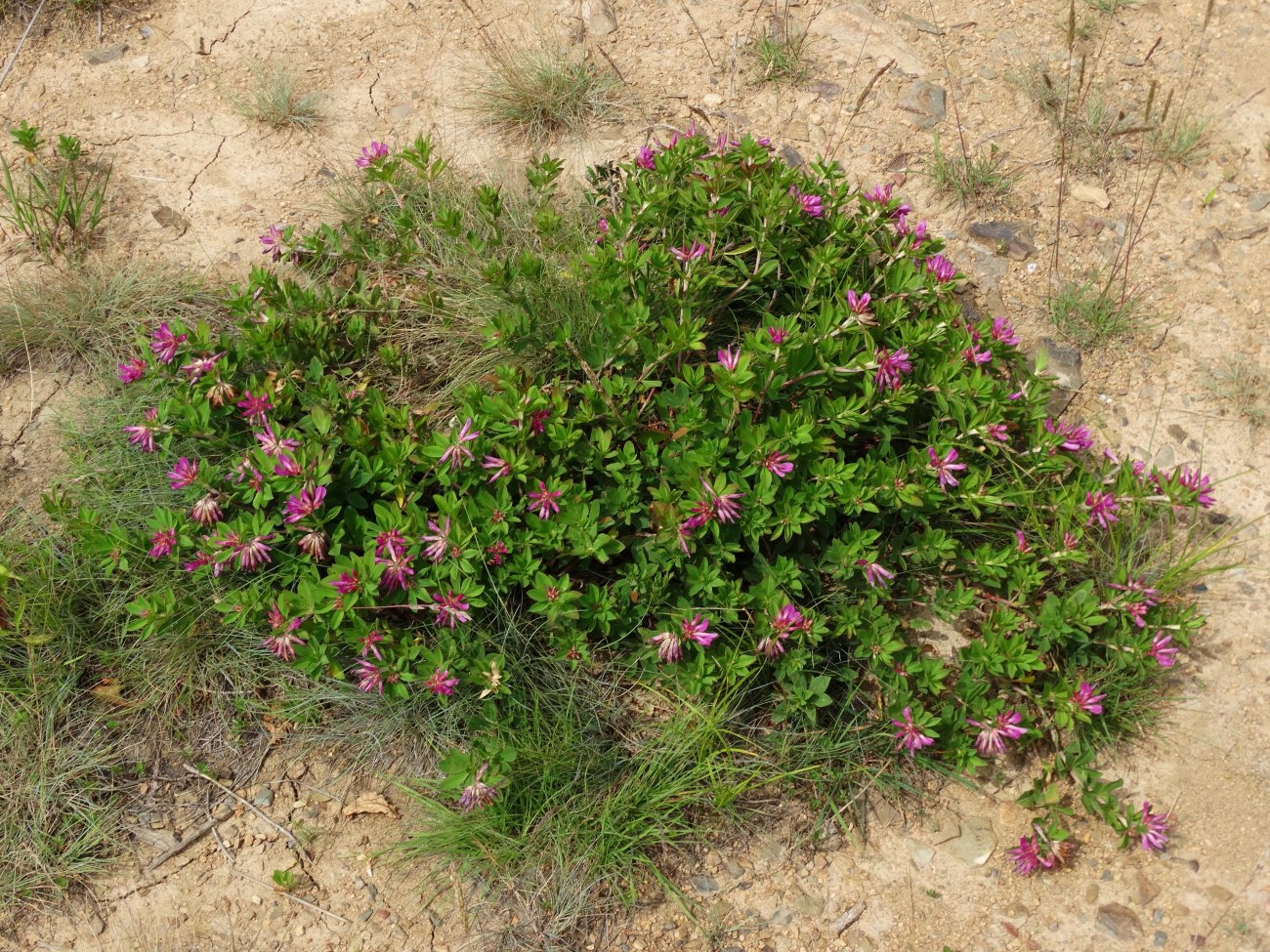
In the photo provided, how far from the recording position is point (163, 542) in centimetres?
279

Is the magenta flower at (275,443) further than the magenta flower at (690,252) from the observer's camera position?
No

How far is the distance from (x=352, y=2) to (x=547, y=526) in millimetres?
3200

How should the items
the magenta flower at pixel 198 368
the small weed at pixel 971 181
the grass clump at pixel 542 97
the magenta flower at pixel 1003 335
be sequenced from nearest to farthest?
the magenta flower at pixel 198 368 → the magenta flower at pixel 1003 335 → the small weed at pixel 971 181 → the grass clump at pixel 542 97

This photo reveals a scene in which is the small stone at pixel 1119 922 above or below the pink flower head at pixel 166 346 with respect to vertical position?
below

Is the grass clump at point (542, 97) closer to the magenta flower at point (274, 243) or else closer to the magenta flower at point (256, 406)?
the magenta flower at point (274, 243)

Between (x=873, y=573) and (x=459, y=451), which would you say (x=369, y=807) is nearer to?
(x=459, y=451)

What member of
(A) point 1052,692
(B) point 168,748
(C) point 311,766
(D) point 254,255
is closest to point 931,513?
(A) point 1052,692

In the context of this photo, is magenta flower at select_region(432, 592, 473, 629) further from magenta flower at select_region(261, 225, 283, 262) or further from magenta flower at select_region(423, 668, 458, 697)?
magenta flower at select_region(261, 225, 283, 262)

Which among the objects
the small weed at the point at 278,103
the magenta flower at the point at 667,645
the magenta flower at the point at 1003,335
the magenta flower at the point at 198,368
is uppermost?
the small weed at the point at 278,103

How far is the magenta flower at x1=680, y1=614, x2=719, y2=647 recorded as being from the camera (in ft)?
9.02

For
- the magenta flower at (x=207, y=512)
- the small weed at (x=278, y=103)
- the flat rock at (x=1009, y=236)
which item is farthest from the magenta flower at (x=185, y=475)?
the flat rock at (x=1009, y=236)

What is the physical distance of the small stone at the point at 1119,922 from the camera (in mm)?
2717

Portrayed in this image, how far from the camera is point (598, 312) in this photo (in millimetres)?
3242

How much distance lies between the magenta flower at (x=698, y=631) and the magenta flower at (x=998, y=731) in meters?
0.78
